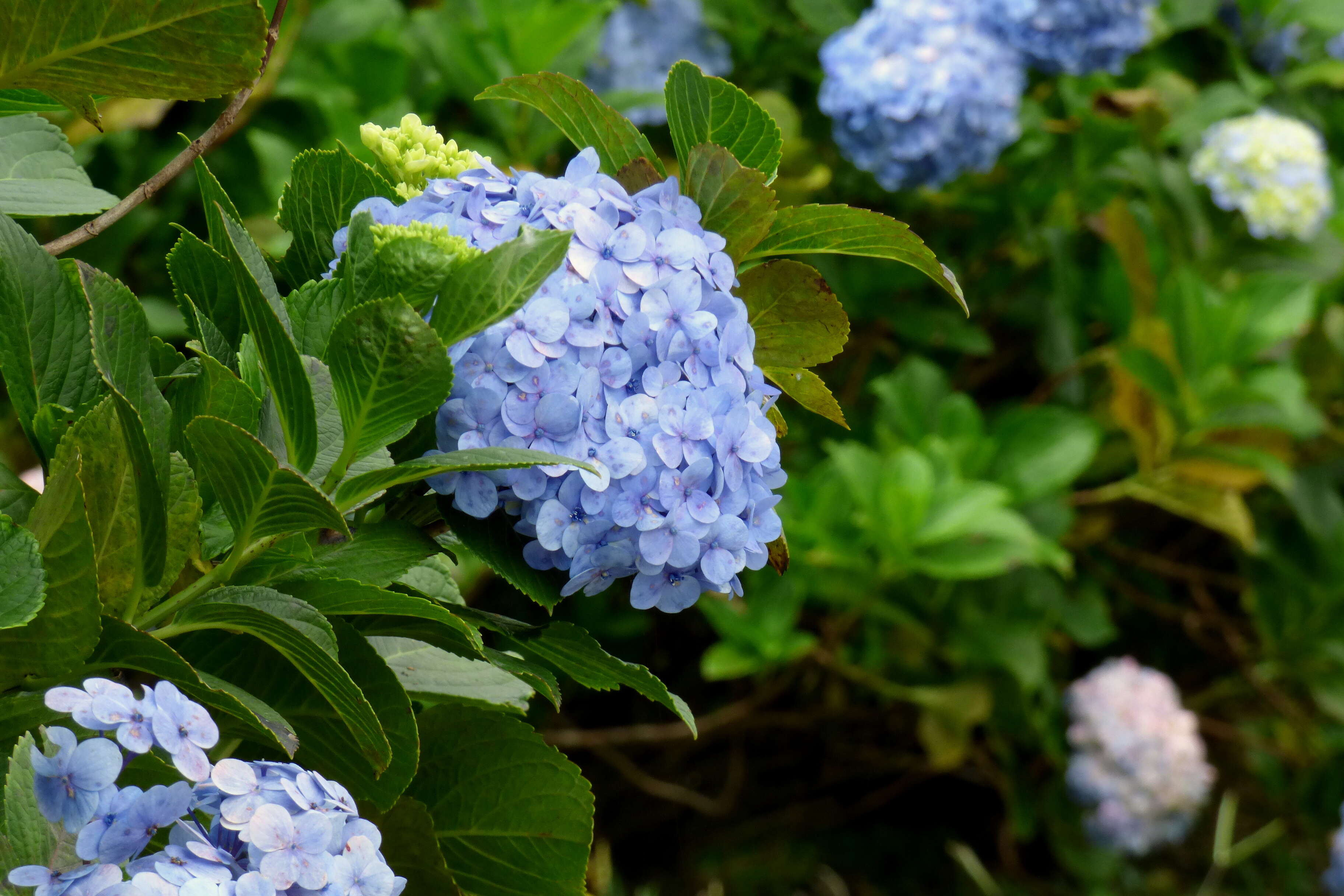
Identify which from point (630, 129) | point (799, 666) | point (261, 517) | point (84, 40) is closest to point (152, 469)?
point (261, 517)

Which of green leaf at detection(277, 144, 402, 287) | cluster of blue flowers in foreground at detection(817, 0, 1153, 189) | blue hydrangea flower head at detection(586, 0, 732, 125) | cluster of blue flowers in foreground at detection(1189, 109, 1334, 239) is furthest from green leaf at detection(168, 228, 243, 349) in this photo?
cluster of blue flowers in foreground at detection(1189, 109, 1334, 239)

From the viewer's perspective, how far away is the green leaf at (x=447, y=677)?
70 centimetres

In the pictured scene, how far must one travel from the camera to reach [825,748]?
2820 millimetres

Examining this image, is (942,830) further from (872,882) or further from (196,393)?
(196,393)

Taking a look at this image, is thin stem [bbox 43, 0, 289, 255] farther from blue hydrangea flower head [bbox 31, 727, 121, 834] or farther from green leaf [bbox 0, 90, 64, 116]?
blue hydrangea flower head [bbox 31, 727, 121, 834]

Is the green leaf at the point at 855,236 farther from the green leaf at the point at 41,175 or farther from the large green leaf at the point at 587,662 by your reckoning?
the green leaf at the point at 41,175

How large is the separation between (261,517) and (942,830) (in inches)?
106

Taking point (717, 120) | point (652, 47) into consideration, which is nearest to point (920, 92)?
point (652, 47)

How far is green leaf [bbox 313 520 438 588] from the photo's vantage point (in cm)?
56

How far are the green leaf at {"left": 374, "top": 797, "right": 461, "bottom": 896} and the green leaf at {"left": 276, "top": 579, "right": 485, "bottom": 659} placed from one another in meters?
0.12

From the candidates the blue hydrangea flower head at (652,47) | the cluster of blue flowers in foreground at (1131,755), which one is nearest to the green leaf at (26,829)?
the blue hydrangea flower head at (652,47)

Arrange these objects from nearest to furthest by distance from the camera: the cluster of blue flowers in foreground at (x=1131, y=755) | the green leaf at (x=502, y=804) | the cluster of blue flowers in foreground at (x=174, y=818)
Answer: the cluster of blue flowers in foreground at (x=174, y=818), the green leaf at (x=502, y=804), the cluster of blue flowers in foreground at (x=1131, y=755)

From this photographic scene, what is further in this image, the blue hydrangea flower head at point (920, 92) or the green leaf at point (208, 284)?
the blue hydrangea flower head at point (920, 92)

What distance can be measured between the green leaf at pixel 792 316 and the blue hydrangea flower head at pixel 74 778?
380 mm
